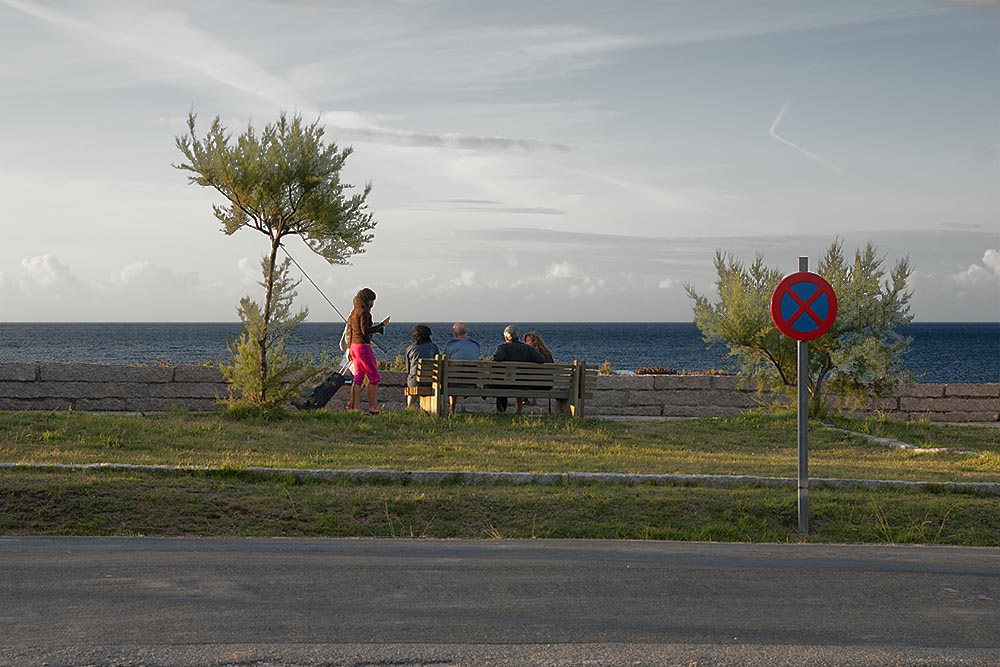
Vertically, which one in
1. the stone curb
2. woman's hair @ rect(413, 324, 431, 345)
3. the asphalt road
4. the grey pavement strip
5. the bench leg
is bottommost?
the asphalt road

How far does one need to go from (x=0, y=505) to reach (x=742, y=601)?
646cm

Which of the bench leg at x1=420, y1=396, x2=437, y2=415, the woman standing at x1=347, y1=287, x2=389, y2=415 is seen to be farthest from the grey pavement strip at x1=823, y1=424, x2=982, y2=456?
the woman standing at x1=347, y1=287, x2=389, y2=415

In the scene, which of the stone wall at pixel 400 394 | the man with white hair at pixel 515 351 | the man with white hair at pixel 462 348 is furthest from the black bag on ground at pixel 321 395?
the man with white hair at pixel 515 351

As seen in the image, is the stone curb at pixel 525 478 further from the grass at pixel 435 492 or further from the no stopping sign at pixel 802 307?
the no stopping sign at pixel 802 307

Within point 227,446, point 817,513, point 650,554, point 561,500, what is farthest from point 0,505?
point 817,513

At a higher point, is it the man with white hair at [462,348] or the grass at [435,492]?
the man with white hair at [462,348]

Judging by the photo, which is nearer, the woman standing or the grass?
the grass

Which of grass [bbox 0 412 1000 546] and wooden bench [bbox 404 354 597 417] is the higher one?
wooden bench [bbox 404 354 597 417]

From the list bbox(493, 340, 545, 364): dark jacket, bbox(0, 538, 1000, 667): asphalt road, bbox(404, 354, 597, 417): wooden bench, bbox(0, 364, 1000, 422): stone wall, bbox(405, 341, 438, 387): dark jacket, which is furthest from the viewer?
bbox(0, 364, 1000, 422): stone wall

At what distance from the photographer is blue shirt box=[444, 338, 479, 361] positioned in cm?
1778

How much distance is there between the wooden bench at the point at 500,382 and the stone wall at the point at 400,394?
7.30 feet

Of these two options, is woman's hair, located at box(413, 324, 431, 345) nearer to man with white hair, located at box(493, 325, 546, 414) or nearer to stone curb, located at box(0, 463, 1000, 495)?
man with white hair, located at box(493, 325, 546, 414)

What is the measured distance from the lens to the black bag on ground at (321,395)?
1655cm

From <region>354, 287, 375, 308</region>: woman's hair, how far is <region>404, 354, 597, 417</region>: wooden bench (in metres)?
1.18
